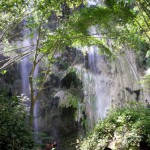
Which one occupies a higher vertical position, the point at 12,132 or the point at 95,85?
the point at 95,85

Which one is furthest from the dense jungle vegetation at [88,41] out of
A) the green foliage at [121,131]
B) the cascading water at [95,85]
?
the cascading water at [95,85]

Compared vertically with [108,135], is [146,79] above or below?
above

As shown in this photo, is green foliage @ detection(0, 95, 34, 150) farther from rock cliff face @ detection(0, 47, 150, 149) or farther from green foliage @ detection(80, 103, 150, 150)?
rock cliff face @ detection(0, 47, 150, 149)

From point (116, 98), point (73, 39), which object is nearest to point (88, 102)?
point (116, 98)

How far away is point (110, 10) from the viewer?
844 centimetres

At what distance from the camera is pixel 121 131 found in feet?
22.8

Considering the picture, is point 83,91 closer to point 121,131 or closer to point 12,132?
point 121,131

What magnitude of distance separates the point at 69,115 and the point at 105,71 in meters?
4.07

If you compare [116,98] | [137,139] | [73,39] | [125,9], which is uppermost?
[125,9]

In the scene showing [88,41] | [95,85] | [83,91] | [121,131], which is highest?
[88,41]

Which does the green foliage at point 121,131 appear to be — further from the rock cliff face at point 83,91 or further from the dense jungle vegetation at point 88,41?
the rock cliff face at point 83,91

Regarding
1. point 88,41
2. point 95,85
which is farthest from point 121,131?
point 95,85

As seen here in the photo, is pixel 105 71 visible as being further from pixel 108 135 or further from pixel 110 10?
pixel 108 135

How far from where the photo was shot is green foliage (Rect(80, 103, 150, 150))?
21.3ft
